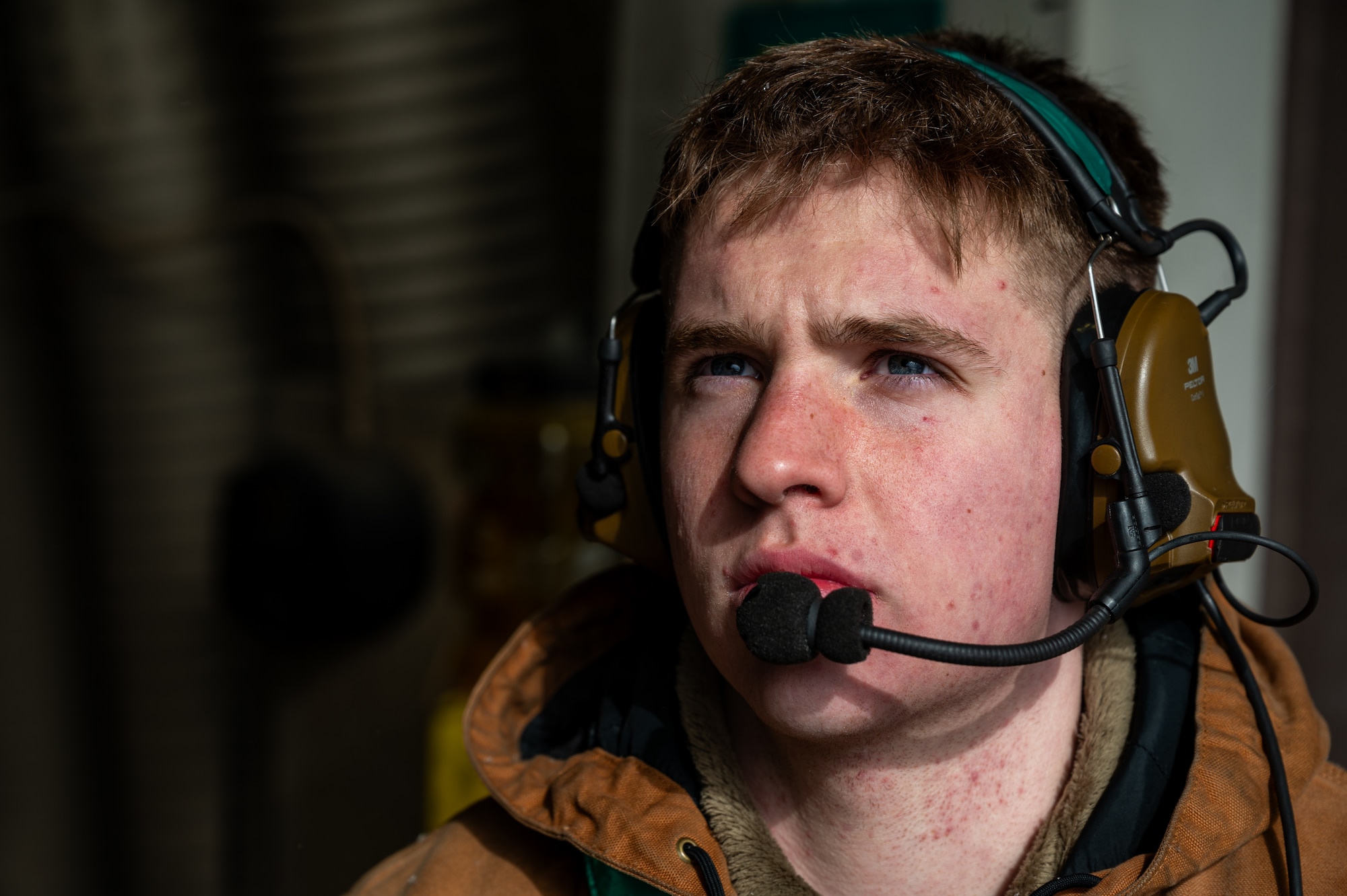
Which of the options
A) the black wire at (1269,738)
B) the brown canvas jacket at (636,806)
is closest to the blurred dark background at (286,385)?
the brown canvas jacket at (636,806)

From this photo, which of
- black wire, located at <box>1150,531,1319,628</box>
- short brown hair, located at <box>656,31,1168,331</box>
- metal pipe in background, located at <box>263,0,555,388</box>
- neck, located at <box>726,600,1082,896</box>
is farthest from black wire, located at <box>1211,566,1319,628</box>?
metal pipe in background, located at <box>263,0,555,388</box>

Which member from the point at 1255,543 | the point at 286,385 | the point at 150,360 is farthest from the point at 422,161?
the point at 1255,543

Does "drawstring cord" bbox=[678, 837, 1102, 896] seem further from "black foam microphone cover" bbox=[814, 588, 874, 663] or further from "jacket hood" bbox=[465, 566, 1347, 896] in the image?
"black foam microphone cover" bbox=[814, 588, 874, 663]

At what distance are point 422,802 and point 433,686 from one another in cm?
26

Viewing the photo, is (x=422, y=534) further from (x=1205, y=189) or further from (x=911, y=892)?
(x=1205, y=189)

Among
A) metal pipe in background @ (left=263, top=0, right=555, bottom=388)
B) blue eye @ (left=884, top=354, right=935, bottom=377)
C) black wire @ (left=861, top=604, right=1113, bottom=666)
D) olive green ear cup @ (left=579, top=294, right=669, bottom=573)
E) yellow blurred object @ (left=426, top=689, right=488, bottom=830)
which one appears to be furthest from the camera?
metal pipe in background @ (left=263, top=0, right=555, bottom=388)

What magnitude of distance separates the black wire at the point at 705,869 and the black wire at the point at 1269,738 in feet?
1.53

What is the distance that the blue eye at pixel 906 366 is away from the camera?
2.95 feet

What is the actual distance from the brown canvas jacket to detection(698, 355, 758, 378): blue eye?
338mm

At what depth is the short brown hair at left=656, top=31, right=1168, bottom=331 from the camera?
2.96ft

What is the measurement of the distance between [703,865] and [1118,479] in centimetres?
49

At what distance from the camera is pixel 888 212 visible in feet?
2.92

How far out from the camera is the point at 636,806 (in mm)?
987

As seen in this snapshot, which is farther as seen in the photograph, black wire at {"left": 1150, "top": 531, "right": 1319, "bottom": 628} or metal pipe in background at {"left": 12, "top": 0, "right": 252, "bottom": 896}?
metal pipe in background at {"left": 12, "top": 0, "right": 252, "bottom": 896}
